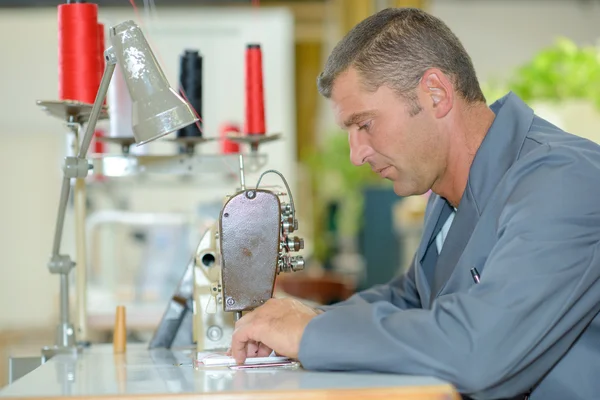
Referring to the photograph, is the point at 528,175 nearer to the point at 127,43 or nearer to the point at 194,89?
the point at 127,43

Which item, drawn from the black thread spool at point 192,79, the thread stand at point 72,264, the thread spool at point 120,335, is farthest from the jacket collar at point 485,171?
the black thread spool at point 192,79

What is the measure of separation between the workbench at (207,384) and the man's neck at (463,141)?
1.71 feet

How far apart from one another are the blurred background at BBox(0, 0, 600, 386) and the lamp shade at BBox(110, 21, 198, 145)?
2.47 metres

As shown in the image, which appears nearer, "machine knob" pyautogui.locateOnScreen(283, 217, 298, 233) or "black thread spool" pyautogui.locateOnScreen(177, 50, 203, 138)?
"machine knob" pyautogui.locateOnScreen(283, 217, 298, 233)

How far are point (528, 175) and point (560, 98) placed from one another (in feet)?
7.54

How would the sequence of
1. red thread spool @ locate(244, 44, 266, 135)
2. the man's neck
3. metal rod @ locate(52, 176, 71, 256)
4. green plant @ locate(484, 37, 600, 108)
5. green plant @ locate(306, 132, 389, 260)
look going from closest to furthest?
the man's neck < metal rod @ locate(52, 176, 71, 256) < red thread spool @ locate(244, 44, 266, 135) < green plant @ locate(484, 37, 600, 108) < green plant @ locate(306, 132, 389, 260)

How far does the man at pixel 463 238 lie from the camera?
51.1 inches

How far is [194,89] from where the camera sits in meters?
2.38

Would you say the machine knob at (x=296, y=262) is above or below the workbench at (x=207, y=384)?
above

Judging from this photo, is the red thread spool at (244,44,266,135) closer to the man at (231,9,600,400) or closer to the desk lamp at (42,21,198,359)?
the man at (231,9,600,400)

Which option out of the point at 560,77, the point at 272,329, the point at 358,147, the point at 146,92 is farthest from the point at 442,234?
the point at 560,77

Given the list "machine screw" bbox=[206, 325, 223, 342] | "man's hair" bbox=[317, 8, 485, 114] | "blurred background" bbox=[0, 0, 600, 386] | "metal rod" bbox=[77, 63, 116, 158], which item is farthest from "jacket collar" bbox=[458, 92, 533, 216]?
"blurred background" bbox=[0, 0, 600, 386]

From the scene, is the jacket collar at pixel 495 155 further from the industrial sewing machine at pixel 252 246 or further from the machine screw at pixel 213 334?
the machine screw at pixel 213 334

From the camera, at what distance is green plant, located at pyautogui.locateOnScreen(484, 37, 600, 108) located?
3570mm
